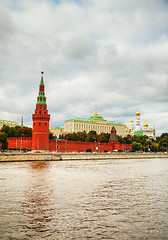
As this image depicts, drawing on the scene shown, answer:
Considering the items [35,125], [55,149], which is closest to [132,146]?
[55,149]

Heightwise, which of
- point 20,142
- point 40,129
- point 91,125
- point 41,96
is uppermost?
point 41,96

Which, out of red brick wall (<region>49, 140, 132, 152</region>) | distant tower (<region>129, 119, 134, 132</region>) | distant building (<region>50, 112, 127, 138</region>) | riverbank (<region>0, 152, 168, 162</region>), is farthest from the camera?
distant tower (<region>129, 119, 134, 132</region>)

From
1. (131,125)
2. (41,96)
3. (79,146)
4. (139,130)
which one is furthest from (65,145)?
(131,125)

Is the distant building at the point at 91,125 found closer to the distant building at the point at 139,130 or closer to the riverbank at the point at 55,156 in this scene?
the distant building at the point at 139,130

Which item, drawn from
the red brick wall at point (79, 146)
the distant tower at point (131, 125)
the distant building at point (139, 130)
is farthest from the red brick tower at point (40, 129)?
the distant tower at point (131, 125)

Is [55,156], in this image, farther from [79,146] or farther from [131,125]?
[131,125]

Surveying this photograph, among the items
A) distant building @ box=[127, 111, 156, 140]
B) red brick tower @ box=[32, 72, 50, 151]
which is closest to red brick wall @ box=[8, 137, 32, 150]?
red brick tower @ box=[32, 72, 50, 151]

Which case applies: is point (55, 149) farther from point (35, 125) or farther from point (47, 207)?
point (47, 207)

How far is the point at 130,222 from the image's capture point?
10609mm

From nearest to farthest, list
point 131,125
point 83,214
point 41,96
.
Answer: point 83,214
point 41,96
point 131,125

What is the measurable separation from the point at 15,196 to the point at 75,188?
4.60 m

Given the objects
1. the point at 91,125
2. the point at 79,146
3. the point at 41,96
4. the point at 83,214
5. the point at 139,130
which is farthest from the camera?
the point at 139,130

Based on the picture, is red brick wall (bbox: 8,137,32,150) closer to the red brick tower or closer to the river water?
the red brick tower

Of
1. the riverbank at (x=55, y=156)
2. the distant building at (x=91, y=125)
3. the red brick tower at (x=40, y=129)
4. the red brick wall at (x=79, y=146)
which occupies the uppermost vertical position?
the distant building at (x=91, y=125)
